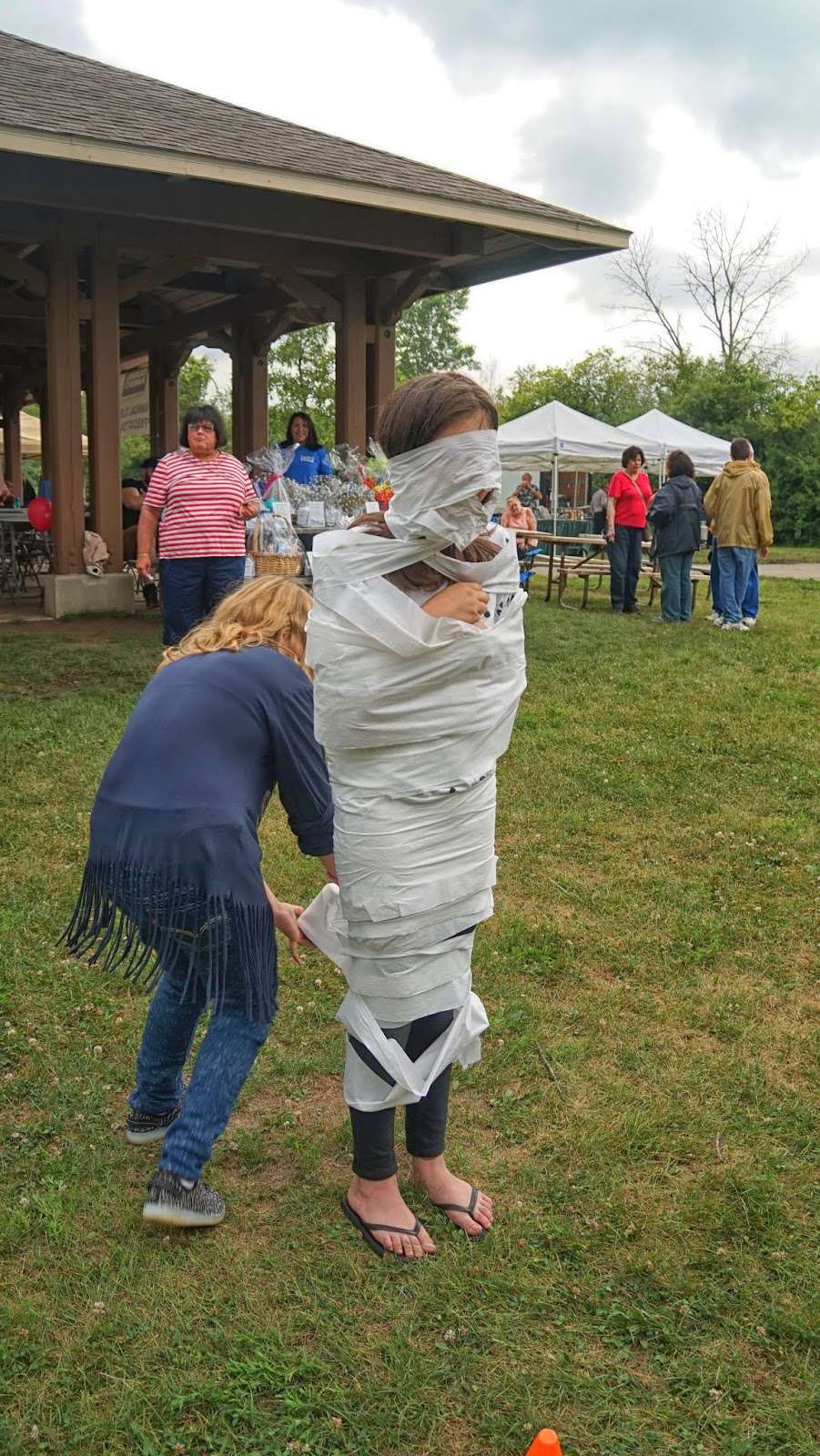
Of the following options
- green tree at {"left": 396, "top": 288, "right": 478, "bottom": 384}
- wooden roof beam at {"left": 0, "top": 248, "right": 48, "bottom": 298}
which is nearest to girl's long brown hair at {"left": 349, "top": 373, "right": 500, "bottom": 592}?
wooden roof beam at {"left": 0, "top": 248, "right": 48, "bottom": 298}

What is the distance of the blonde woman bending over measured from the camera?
246cm

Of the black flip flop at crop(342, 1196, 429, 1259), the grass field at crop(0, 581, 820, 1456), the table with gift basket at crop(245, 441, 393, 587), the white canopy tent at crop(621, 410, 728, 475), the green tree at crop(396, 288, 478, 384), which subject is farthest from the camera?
the green tree at crop(396, 288, 478, 384)

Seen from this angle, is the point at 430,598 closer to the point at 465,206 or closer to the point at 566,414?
the point at 465,206

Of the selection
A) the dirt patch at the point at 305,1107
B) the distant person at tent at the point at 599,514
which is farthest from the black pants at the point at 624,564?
the dirt patch at the point at 305,1107

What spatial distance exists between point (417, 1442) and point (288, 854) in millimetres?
3129

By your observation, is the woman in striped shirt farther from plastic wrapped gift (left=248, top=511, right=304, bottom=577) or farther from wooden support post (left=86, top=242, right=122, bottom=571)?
wooden support post (left=86, top=242, right=122, bottom=571)

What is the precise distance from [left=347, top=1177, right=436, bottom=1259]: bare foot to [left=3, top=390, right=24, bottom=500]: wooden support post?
21277 millimetres

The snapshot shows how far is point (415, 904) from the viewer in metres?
2.42

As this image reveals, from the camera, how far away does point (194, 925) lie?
2.51m

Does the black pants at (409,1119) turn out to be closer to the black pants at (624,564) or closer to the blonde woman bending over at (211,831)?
the blonde woman bending over at (211,831)

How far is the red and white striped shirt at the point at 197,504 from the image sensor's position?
7.61 metres

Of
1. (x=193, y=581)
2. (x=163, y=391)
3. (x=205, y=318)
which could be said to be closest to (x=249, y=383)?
(x=205, y=318)

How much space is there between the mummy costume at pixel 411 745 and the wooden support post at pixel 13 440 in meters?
21.3

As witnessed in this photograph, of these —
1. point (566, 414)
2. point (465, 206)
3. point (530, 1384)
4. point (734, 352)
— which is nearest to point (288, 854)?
point (530, 1384)
